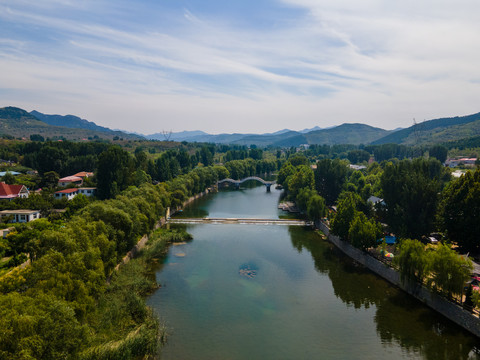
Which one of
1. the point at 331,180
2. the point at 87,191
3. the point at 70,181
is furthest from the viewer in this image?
the point at 70,181

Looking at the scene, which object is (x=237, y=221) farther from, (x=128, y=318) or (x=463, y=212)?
(x=128, y=318)

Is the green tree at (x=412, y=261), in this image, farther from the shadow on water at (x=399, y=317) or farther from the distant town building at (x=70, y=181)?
the distant town building at (x=70, y=181)

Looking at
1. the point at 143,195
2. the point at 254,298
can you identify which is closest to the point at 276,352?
the point at 254,298

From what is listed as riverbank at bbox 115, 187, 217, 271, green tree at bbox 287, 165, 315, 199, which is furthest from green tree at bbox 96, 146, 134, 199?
green tree at bbox 287, 165, 315, 199

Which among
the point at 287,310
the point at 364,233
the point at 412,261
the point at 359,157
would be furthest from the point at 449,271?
the point at 359,157

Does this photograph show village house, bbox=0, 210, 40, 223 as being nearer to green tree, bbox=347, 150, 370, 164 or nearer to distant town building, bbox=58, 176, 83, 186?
distant town building, bbox=58, 176, 83, 186

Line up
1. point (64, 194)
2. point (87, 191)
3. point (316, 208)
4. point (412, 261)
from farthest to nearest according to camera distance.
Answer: point (87, 191) → point (64, 194) → point (316, 208) → point (412, 261)
